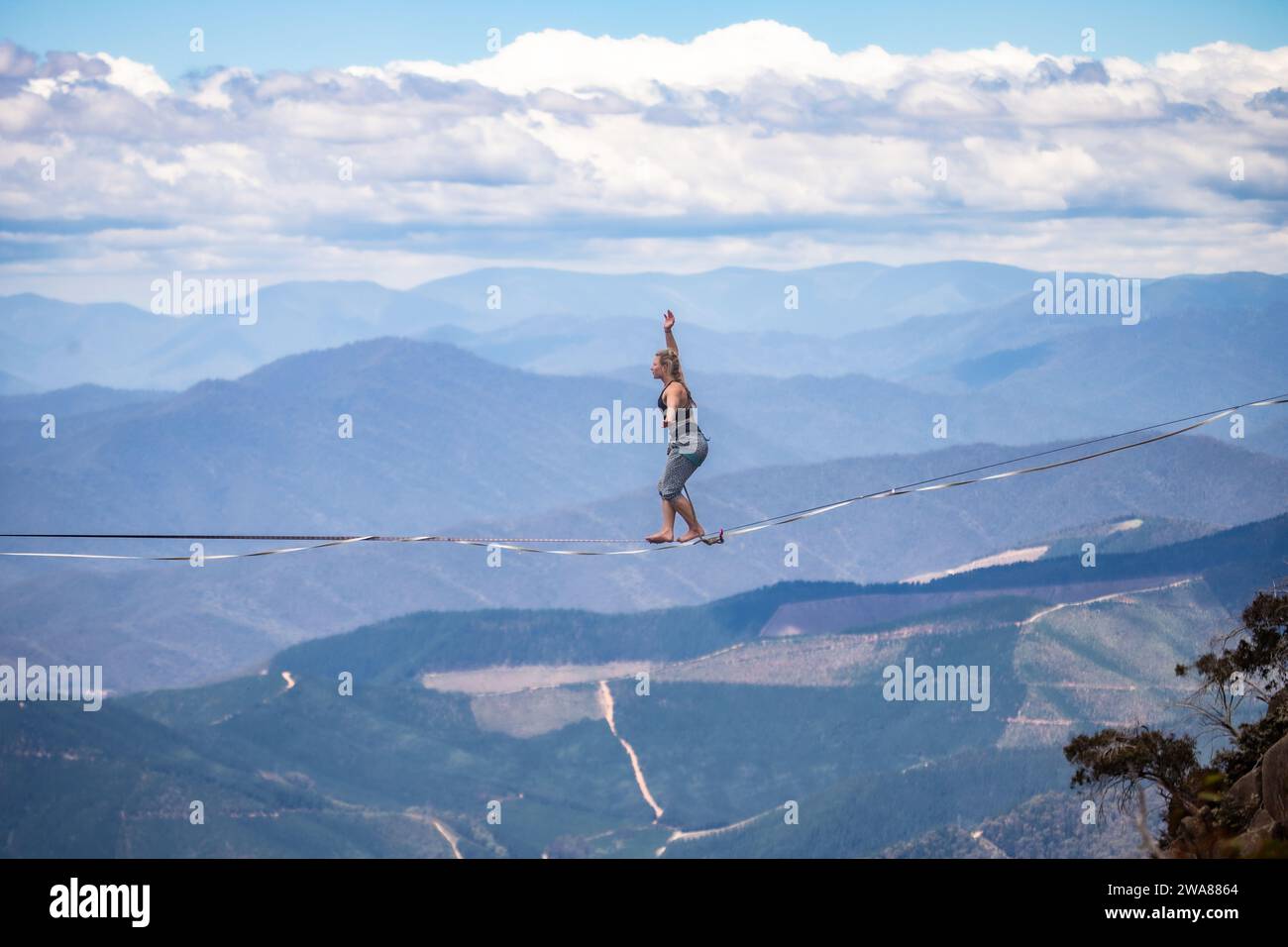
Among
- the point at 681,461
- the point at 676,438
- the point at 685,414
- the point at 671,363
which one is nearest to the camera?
the point at 671,363

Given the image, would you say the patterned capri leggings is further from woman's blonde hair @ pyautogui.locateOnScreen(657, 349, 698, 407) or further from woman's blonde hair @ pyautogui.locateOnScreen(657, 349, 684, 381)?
woman's blonde hair @ pyautogui.locateOnScreen(657, 349, 684, 381)

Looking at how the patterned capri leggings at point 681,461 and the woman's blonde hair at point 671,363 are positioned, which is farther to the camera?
the patterned capri leggings at point 681,461

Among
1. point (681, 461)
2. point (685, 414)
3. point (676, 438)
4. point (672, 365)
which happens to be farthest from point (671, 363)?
point (681, 461)

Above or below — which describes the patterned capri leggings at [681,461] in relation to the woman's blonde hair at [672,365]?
below

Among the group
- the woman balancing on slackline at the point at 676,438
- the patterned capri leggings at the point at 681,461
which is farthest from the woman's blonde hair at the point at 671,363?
the patterned capri leggings at the point at 681,461

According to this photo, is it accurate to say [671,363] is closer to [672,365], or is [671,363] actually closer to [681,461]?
[672,365]

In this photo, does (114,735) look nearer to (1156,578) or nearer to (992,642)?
(992,642)

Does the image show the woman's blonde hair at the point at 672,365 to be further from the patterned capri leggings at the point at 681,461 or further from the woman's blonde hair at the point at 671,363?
the patterned capri leggings at the point at 681,461

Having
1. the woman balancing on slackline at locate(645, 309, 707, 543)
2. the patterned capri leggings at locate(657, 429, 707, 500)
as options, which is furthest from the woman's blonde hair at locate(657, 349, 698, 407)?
the patterned capri leggings at locate(657, 429, 707, 500)
